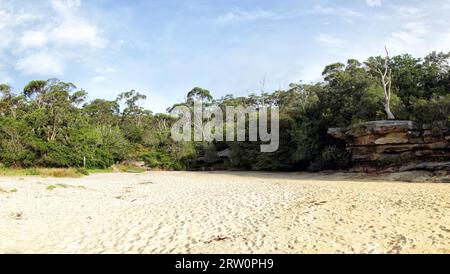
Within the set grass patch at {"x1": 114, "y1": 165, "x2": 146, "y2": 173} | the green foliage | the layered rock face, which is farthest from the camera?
grass patch at {"x1": 114, "y1": 165, "x2": 146, "y2": 173}

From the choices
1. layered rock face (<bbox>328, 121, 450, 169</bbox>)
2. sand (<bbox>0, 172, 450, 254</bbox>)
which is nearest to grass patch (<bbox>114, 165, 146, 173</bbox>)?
layered rock face (<bbox>328, 121, 450, 169</bbox>)

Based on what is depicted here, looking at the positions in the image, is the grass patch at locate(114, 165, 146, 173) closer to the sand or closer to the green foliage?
the green foliage

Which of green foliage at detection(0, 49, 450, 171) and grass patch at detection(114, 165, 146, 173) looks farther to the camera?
grass patch at detection(114, 165, 146, 173)

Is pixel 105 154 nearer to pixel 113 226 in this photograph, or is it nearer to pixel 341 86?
pixel 341 86

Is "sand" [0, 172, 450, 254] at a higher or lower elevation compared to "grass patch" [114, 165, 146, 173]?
higher

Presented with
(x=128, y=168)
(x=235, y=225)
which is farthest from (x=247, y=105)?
(x=235, y=225)

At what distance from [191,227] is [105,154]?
3560 cm

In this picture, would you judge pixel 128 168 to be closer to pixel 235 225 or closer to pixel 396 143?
pixel 396 143

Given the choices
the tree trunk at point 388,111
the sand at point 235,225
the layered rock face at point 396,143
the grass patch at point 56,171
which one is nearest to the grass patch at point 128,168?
the grass patch at point 56,171

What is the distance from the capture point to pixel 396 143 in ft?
70.8

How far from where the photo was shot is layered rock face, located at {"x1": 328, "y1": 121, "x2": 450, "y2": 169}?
20203mm

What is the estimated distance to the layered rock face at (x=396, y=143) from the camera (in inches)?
795

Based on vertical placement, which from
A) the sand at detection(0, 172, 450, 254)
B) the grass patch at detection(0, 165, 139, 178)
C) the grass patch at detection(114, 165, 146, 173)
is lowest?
the grass patch at detection(114, 165, 146, 173)
